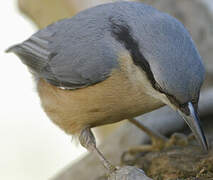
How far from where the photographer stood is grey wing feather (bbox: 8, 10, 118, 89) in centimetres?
361

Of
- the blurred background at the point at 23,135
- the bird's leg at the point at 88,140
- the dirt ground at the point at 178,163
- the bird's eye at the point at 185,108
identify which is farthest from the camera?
the blurred background at the point at 23,135

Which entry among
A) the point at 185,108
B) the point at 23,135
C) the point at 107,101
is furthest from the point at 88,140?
the point at 23,135

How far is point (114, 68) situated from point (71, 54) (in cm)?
47

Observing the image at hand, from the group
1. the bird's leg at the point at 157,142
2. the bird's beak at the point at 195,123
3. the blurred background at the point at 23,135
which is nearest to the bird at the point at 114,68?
the bird's beak at the point at 195,123

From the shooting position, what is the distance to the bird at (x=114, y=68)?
302 cm

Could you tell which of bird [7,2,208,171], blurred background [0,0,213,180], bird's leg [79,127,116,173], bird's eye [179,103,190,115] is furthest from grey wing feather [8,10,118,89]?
blurred background [0,0,213,180]

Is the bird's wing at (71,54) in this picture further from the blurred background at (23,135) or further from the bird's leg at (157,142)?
the blurred background at (23,135)

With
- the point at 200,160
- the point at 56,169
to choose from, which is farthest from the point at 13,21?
the point at 200,160

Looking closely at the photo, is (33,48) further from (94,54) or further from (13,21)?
(13,21)

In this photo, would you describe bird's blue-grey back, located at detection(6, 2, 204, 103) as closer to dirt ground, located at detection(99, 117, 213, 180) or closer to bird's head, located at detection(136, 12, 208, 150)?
bird's head, located at detection(136, 12, 208, 150)

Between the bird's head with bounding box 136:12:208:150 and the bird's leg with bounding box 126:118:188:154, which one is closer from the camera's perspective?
the bird's head with bounding box 136:12:208:150

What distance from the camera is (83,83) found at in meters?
3.74

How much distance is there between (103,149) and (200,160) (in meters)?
1.26

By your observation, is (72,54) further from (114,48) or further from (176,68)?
(176,68)
